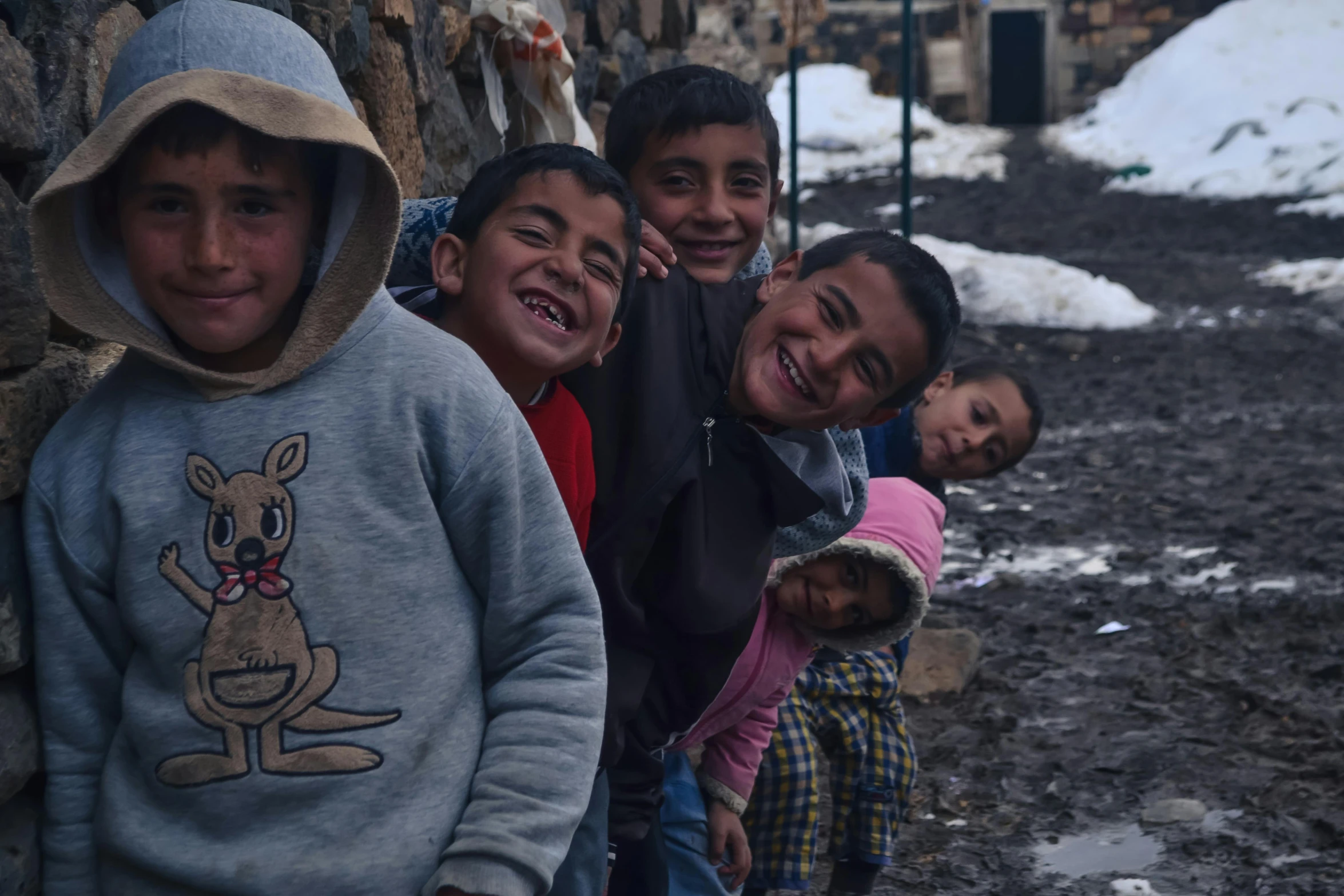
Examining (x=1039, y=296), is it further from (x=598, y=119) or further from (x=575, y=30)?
(x=575, y=30)

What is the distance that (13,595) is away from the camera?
4.24 ft

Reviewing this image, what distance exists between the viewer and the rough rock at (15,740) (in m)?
1.28

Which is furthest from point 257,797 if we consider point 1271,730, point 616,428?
point 1271,730

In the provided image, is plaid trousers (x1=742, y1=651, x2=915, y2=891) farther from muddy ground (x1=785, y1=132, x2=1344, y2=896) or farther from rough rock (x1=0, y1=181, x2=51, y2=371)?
rough rock (x1=0, y1=181, x2=51, y2=371)

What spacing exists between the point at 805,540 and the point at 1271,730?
1999 millimetres

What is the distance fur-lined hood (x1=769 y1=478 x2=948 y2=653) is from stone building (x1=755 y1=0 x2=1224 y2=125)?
55.9 feet

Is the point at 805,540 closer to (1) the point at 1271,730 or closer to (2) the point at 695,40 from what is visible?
(1) the point at 1271,730

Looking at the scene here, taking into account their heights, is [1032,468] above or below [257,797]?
below

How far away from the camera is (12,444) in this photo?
131cm

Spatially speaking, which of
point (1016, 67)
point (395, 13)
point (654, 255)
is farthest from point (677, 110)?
point (1016, 67)

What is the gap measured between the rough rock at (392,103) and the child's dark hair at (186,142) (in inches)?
50.5

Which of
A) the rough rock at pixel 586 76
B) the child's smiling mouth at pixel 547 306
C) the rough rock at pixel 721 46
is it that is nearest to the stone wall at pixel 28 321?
the child's smiling mouth at pixel 547 306

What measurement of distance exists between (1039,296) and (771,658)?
7.26 meters

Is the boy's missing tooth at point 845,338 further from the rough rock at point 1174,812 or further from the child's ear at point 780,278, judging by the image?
the rough rock at point 1174,812
